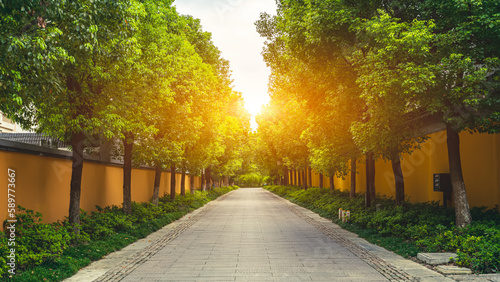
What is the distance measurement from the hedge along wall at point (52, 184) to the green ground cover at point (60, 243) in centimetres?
40

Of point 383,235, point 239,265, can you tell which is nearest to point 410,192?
point 383,235

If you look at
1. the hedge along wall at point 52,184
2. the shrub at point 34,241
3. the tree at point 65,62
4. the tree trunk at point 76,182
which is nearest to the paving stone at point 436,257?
the shrub at point 34,241

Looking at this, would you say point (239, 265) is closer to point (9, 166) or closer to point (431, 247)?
point (431, 247)

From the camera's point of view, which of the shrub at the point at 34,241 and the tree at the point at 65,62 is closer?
the tree at the point at 65,62

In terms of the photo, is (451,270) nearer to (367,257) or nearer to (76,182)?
(367,257)

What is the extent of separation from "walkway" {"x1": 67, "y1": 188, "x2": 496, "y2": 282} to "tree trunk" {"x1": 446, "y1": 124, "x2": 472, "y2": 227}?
2081mm

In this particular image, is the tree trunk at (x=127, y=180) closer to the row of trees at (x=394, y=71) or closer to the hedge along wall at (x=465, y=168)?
the row of trees at (x=394, y=71)

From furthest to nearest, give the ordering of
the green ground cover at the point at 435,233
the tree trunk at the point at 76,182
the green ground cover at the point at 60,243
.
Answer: the tree trunk at the point at 76,182, the green ground cover at the point at 435,233, the green ground cover at the point at 60,243

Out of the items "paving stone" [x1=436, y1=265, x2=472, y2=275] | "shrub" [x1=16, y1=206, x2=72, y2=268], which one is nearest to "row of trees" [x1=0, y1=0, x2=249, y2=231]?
"shrub" [x1=16, y1=206, x2=72, y2=268]

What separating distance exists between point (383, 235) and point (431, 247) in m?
2.69

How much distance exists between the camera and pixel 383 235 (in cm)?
1183

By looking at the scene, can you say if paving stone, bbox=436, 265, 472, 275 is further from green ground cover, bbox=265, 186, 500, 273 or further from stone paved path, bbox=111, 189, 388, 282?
stone paved path, bbox=111, 189, 388, 282

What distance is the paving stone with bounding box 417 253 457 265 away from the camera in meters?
8.15

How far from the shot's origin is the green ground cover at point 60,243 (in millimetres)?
7004
